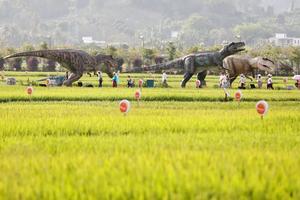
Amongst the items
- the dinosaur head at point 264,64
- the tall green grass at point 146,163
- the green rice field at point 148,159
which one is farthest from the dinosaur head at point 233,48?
the tall green grass at point 146,163

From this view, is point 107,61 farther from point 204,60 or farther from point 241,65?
point 241,65

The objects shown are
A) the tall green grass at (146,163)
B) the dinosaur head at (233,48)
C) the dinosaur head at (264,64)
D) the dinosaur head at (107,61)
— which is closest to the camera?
the tall green grass at (146,163)

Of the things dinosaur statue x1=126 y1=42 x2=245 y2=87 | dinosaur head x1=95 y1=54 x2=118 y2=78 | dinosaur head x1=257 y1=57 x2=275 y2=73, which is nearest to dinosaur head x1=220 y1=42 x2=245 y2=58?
dinosaur statue x1=126 y1=42 x2=245 y2=87

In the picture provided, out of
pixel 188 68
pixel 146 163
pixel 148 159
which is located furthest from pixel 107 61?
pixel 146 163

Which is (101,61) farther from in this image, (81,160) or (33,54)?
(81,160)

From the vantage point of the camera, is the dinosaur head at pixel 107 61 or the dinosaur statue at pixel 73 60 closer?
the dinosaur statue at pixel 73 60

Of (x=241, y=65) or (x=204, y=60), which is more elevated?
(x=204, y=60)

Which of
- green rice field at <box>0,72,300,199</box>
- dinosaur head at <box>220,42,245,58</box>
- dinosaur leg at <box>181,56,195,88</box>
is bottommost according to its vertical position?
green rice field at <box>0,72,300,199</box>

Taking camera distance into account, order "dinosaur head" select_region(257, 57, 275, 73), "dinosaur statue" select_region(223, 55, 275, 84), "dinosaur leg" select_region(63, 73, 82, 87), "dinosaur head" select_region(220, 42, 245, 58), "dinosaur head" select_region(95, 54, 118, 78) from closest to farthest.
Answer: "dinosaur leg" select_region(63, 73, 82, 87) → "dinosaur head" select_region(220, 42, 245, 58) → "dinosaur head" select_region(95, 54, 118, 78) → "dinosaur statue" select_region(223, 55, 275, 84) → "dinosaur head" select_region(257, 57, 275, 73)

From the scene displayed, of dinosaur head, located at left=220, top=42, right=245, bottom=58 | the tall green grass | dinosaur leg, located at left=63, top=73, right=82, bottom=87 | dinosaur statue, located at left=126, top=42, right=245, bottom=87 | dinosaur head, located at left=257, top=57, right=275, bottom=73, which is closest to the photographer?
the tall green grass

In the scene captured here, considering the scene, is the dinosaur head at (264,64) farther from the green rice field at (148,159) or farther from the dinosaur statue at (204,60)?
the green rice field at (148,159)

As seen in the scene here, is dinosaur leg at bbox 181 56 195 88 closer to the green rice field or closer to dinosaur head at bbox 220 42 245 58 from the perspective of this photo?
dinosaur head at bbox 220 42 245 58

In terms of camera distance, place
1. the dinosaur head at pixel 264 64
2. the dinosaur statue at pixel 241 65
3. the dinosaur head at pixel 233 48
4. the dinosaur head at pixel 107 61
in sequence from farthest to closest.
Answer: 1. the dinosaur head at pixel 264 64
2. the dinosaur statue at pixel 241 65
3. the dinosaur head at pixel 107 61
4. the dinosaur head at pixel 233 48

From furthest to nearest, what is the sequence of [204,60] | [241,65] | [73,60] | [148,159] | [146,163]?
[241,65] → [204,60] → [73,60] → [148,159] → [146,163]
